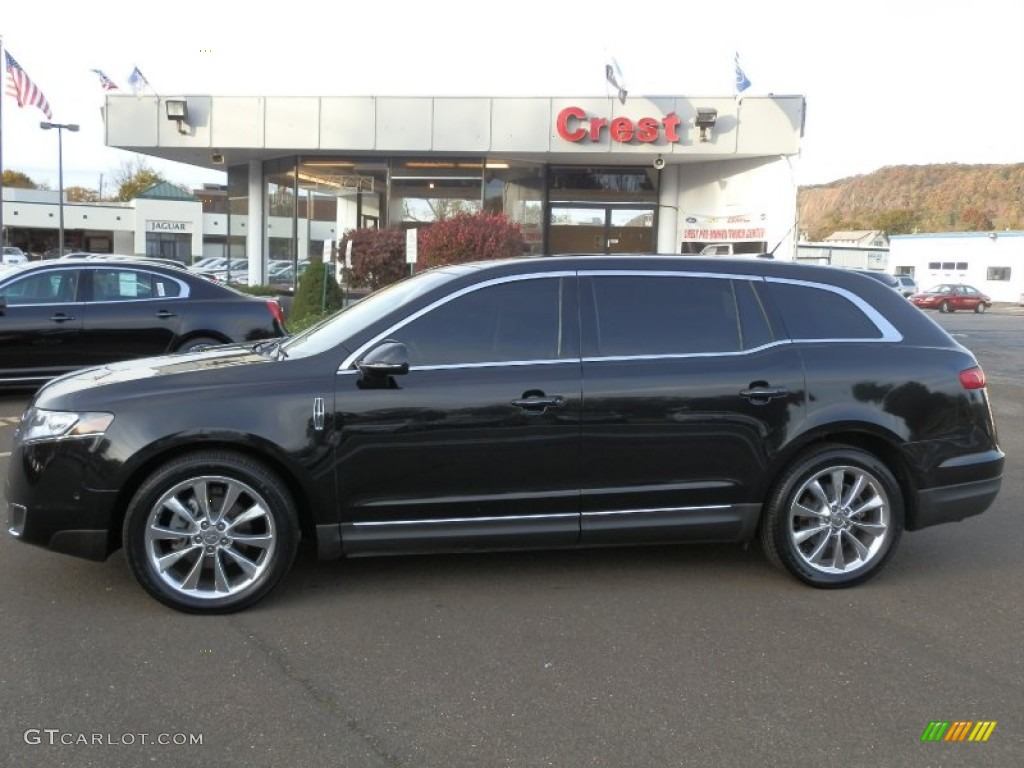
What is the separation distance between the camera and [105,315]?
32.5 ft

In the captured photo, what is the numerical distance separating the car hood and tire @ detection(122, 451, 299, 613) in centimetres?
48

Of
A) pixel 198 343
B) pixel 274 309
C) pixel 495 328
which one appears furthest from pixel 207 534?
pixel 274 309

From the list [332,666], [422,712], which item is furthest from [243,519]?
[422,712]

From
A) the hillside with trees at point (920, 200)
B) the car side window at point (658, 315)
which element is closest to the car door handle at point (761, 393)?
the car side window at point (658, 315)

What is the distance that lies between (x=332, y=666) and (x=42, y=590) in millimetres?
1753

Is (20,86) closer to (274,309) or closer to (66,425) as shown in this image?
(274,309)

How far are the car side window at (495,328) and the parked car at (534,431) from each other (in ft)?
0.04

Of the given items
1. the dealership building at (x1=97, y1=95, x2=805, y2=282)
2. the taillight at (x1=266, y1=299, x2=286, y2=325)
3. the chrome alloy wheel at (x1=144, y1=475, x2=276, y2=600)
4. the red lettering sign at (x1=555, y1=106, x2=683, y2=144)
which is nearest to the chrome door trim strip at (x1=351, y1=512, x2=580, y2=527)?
the chrome alloy wheel at (x1=144, y1=475, x2=276, y2=600)

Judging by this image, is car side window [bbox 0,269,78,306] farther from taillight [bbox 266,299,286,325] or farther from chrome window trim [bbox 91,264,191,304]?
taillight [bbox 266,299,286,325]

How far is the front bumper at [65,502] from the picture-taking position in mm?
4297

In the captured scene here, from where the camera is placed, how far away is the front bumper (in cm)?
430

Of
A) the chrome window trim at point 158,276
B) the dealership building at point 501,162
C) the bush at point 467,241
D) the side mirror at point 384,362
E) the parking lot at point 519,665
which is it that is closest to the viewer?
the parking lot at point 519,665

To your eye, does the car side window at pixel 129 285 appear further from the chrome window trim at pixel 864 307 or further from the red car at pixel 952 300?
the red car at pixel 952 300

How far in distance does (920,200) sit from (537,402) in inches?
6822
